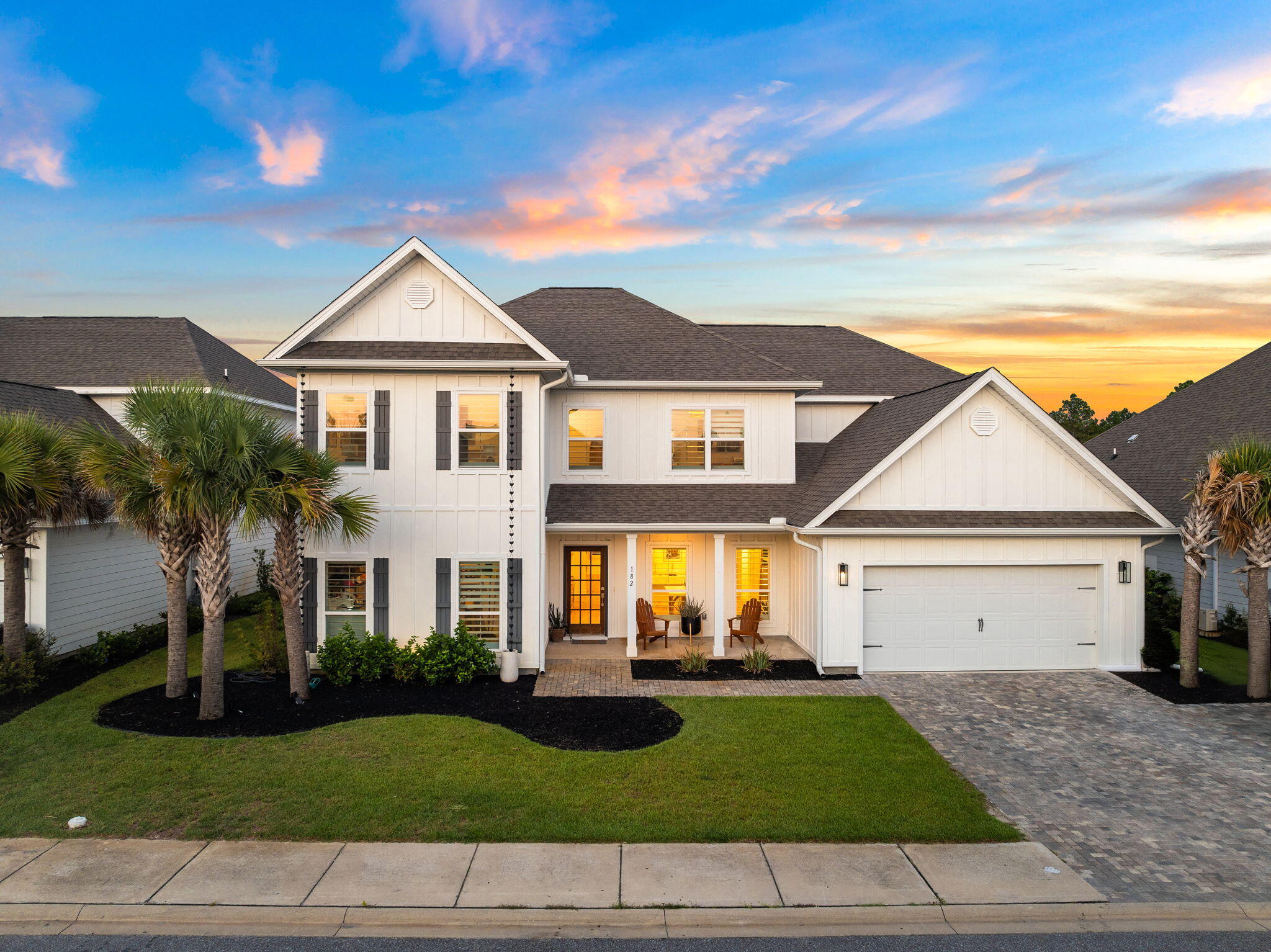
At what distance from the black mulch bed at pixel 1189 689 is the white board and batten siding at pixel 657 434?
7838mm

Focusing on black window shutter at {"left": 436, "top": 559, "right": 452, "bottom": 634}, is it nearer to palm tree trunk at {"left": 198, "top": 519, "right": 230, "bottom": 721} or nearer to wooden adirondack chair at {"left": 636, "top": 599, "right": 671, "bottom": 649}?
palm tree trunk at {"left": 198, "top": 519, "right": 230, "bottom": 721}

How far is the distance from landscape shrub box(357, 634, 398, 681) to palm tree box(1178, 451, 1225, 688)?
14.9m

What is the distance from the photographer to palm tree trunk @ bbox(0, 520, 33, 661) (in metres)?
12.6

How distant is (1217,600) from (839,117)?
50.2ft

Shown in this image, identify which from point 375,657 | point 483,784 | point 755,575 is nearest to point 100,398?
point 375,657

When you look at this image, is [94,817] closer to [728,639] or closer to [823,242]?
[728,639]

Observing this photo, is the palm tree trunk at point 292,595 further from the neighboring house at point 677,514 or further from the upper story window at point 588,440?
the upper story window at point 588,440

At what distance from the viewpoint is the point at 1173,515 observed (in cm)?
1838

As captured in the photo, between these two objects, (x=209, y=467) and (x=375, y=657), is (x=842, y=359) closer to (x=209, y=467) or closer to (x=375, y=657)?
(x=375, y=657)

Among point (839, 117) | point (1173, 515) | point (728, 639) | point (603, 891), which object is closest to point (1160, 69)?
point (839, 117)

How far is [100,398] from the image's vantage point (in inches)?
788

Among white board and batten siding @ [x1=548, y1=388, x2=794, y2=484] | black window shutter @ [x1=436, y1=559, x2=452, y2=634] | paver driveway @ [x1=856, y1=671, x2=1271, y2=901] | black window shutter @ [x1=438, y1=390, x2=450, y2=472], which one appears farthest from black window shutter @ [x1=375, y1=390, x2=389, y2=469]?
paver driveway @ [x1=856, y1=671, x2=1271, y2=901]

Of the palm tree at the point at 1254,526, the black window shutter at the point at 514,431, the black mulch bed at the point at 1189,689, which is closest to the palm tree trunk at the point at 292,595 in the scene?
the black window shutter at the point at 514,431

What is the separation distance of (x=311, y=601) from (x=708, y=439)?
9.16 metres
